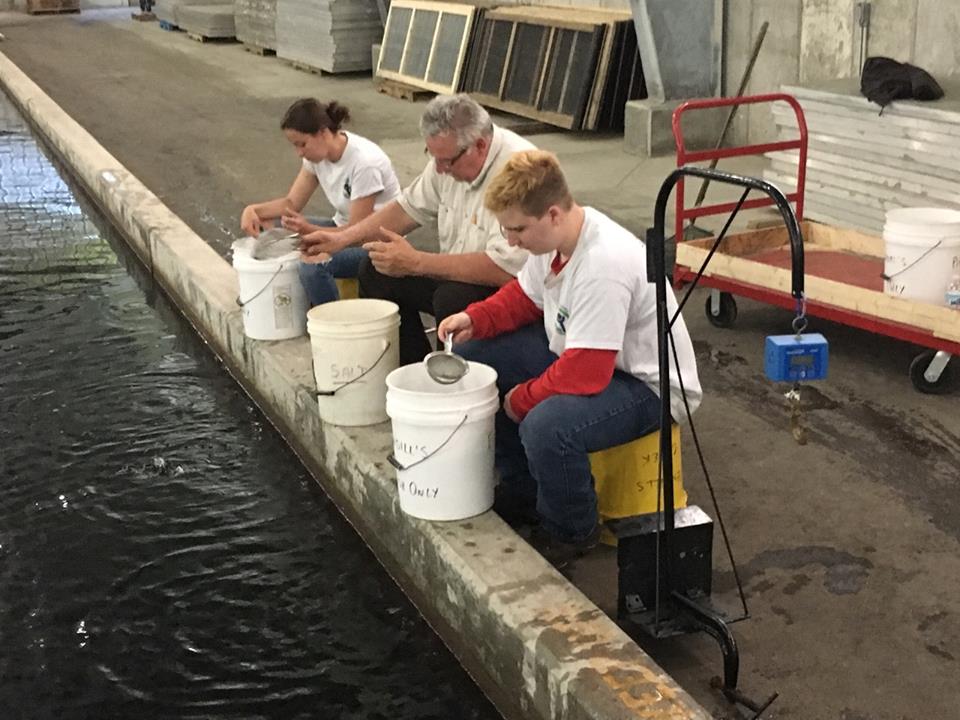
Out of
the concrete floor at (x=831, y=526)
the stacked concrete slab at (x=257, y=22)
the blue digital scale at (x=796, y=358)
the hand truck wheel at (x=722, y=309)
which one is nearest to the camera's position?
the blue digital scale at (x=796, y=358)

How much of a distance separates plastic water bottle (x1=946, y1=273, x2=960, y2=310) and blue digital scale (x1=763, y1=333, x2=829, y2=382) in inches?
86.5

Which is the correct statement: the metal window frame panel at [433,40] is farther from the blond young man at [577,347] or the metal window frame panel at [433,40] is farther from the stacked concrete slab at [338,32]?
the blond young man at [577,347]

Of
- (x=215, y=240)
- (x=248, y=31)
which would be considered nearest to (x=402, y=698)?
(x=215, y=240)

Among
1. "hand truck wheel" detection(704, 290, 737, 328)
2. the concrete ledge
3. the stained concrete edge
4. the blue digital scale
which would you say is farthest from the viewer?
the concrete ledge

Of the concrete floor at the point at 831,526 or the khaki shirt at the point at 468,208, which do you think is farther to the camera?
the khaki shirt at the point at 468,208

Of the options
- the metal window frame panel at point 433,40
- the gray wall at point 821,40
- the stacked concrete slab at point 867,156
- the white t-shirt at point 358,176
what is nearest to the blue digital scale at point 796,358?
the white t-shirt at point 358,176

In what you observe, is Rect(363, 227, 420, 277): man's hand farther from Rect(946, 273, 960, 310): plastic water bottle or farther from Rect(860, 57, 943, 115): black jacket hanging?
Rect(860, 57, 943, 115): black jacket hanging

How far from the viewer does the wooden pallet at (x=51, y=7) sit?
29516mm

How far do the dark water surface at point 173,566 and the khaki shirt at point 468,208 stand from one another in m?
1.13

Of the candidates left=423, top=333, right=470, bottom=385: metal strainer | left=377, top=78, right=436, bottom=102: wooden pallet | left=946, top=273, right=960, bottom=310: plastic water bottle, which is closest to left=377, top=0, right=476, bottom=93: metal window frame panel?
left=377, top=78, right=436, bottom=102: wooden pallet

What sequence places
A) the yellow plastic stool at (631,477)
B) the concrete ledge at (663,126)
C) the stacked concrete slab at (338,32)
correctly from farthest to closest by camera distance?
the stacked concrete slab at (338,32) → the concrete ledge at (663,126) → the yellow plastic stool at (631,477)

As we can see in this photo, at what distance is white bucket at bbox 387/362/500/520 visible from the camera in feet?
11.9

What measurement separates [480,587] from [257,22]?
16.6 metres

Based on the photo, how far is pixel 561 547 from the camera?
389 cm
